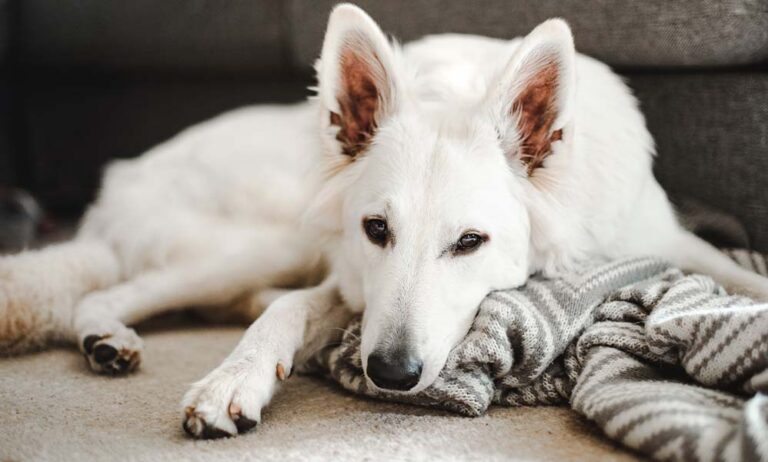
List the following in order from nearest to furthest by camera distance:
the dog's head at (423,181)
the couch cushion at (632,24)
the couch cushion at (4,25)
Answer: the dog's head at (423,181) < the couch cushion at (632,24) < the couch cushion at (4,25)

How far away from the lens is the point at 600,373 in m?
1.51

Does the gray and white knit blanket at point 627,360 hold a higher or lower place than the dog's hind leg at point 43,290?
higher

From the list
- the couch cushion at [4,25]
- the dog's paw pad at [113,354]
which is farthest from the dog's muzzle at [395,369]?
the couch cushion at [4,25]

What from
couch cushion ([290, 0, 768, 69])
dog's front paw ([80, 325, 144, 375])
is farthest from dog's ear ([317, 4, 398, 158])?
couch cushion ([290, 0, 768, 69])

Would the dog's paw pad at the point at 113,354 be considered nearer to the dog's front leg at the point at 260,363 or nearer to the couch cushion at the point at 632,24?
the dog's front leg at the point at 260,363

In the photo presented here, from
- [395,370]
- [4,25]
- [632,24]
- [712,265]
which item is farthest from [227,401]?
[4,25]

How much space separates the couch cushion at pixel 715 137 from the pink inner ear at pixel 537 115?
832mm

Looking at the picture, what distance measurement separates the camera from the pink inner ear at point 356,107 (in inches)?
72.6

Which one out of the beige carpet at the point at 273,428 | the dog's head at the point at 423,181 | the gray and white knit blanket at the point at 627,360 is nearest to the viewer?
the gray and white knit blanket at the point at 627,360

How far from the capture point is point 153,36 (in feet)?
11.2

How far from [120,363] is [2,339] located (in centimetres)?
34

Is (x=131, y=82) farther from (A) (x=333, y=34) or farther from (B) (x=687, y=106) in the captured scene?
(B) (x=687, y=106)

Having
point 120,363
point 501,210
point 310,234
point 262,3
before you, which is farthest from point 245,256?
point 262,3

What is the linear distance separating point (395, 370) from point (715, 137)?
57.2 inches
